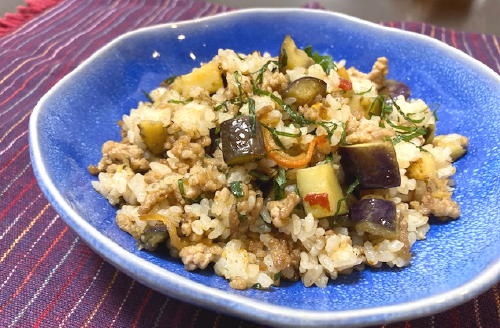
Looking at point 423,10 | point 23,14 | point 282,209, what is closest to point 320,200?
point 282,209

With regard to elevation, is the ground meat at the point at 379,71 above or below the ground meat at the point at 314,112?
below

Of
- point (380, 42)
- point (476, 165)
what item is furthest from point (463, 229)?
point (380, 42)

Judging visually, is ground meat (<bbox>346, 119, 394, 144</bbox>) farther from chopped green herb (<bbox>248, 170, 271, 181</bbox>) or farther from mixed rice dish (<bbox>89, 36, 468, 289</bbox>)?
chopped green herb (<bbox>248, 170, 271, 181</bbox>)

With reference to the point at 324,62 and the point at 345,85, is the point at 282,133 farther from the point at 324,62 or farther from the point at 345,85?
the point at 324,62

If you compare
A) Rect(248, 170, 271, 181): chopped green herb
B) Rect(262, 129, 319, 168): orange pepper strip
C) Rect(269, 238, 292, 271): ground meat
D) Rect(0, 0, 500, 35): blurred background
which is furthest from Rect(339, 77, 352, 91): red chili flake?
Rect(0, 0, 500, 35): blurred background

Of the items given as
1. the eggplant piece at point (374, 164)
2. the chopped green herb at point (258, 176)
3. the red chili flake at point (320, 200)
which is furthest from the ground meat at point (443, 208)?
the chopped green herb at point (258, 176)

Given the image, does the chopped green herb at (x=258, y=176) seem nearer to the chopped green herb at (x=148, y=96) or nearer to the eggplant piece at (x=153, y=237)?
the eggplant piece at (x=153, y=237)

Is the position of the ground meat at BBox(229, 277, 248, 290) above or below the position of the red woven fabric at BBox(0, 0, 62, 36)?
below

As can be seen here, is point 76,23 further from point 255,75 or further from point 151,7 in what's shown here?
point 255,75
